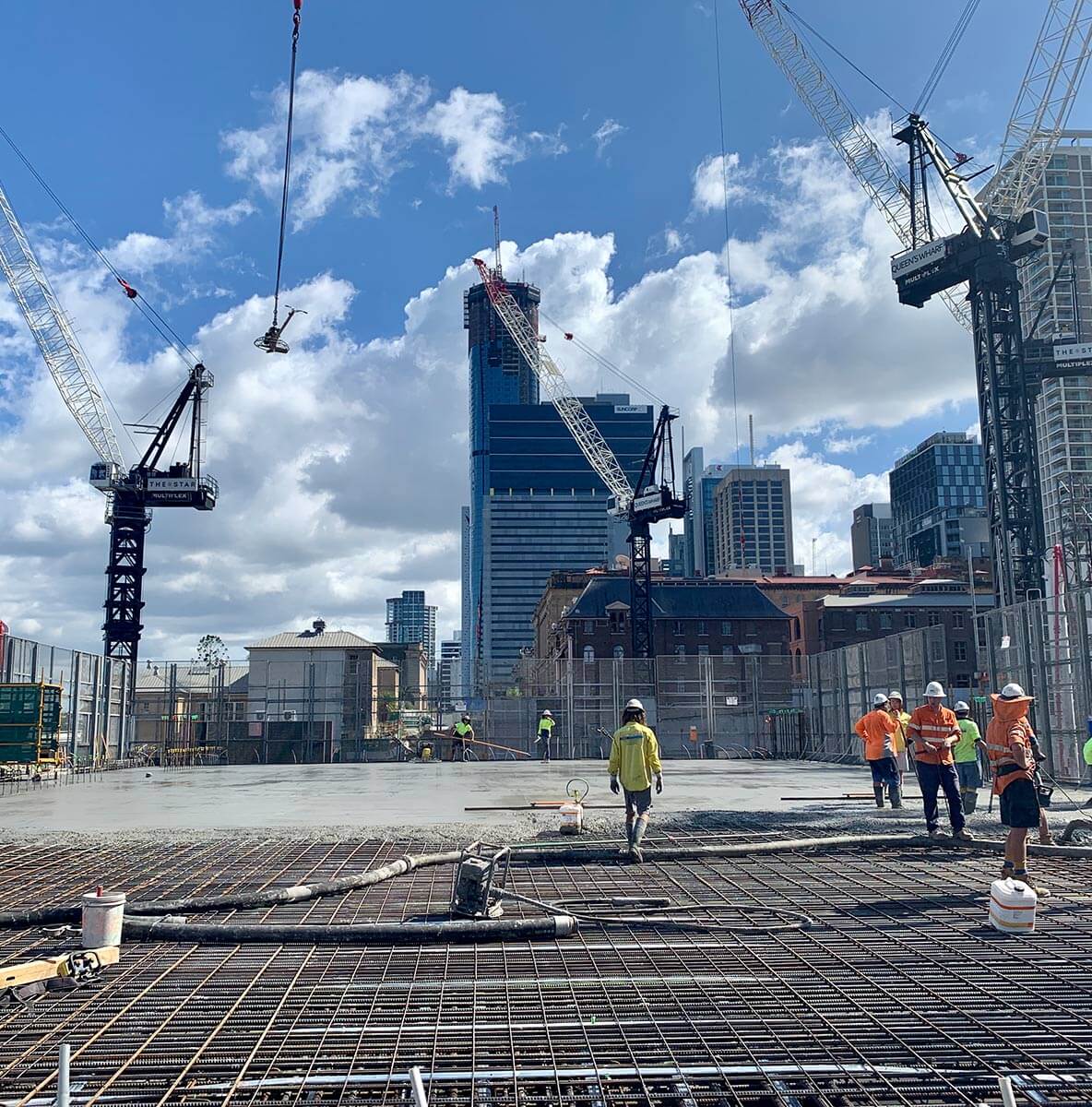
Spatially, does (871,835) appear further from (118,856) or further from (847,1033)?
(118,856)

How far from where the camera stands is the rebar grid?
4.36 meters

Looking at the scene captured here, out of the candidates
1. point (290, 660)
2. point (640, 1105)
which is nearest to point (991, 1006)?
point (640, 1105)

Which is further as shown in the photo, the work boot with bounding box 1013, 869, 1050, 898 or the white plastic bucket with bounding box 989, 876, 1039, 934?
the work boot with bounding box 1013, 869, 1050, 898

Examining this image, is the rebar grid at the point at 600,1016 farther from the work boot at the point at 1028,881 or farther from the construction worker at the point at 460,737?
the construction worker at the point at 460,737

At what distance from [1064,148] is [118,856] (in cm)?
14803

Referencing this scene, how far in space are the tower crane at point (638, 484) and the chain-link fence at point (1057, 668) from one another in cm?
5198

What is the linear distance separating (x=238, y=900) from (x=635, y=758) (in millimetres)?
4256

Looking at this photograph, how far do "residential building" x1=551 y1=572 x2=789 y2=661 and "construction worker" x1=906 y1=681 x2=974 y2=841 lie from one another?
75.2 meters

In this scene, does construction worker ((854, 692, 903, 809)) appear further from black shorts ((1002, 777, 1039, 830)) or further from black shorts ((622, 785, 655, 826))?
black shorts ((1002, 777, 1039, 830))

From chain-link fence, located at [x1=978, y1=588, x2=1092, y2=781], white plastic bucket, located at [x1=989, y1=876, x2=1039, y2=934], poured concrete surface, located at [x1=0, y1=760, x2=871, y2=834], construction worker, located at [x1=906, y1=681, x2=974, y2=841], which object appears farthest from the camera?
chain-link fence, located at [x1=978, y1=588, x2=1092, y2=781]

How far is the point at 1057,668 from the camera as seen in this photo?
20.1 m

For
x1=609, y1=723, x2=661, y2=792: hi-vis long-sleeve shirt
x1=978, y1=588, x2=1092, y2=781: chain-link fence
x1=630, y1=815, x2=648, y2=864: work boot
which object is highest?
x1=978, y1=588, x2=1092, y2=781: chain-link fence

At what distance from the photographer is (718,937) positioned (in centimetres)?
696

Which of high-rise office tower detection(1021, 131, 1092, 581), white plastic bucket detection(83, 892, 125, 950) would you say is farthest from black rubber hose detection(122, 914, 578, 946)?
high-rise office tower detection(1021, 131, 1092, 581)
